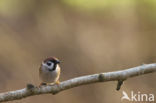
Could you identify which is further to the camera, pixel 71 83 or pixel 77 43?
pixel 77 43

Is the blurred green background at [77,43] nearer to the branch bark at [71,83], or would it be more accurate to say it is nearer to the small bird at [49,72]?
the small bird at [49,72]

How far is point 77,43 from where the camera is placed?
8859 millimetres

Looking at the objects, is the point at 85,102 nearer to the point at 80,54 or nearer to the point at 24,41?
the point at 80,54

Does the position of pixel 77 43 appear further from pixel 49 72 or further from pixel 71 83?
pixel 71 83

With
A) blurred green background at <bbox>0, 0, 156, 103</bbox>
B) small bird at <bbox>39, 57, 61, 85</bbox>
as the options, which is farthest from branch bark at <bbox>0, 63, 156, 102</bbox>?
blurred green background at <bbox>0, 0, 156, 103</bbox>

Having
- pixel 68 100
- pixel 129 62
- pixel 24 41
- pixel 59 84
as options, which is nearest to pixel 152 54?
pixel 129 62

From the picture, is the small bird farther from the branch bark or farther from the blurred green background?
the blurred green background

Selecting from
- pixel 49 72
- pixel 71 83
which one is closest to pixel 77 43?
pixel 49 72

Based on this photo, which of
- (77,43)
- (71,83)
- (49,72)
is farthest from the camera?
(77,43)

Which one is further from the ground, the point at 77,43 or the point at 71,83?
the point at 77,43

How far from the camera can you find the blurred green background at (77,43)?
27.3ft

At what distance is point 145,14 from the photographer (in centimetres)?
873

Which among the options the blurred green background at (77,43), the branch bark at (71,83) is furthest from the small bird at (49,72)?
the blurred green background at (77,43)

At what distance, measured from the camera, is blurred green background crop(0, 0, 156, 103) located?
8.31 m
